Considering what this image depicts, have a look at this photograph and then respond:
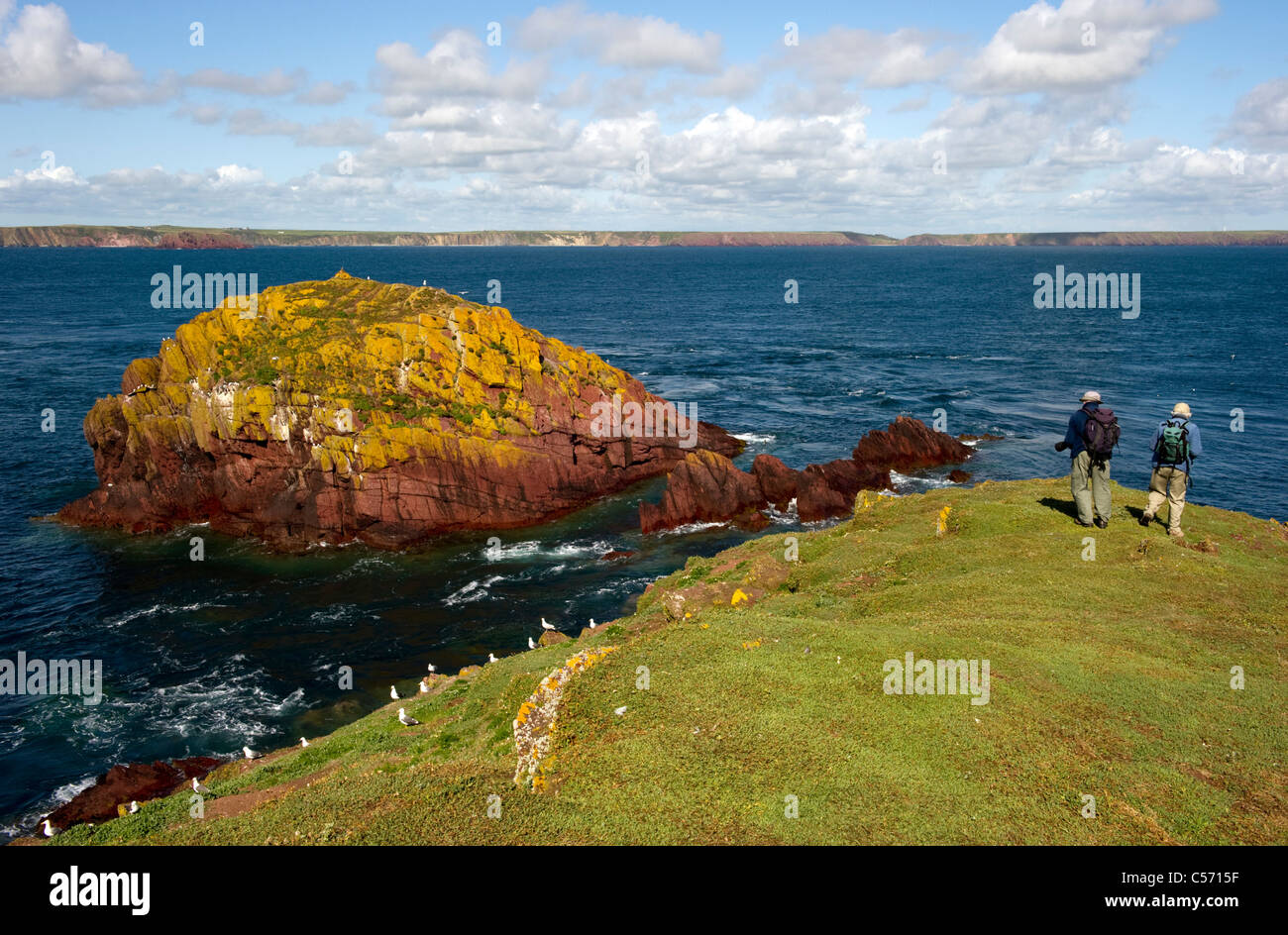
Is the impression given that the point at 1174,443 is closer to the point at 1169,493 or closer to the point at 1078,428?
the point at 1169,493

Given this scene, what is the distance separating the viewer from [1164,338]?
122000mm

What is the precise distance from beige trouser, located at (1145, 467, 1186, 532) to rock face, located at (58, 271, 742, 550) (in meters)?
36.0

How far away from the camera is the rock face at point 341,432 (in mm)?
51094

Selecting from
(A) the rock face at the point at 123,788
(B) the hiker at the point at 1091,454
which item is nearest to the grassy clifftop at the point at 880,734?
(B) the hiker at the point at 1091,454

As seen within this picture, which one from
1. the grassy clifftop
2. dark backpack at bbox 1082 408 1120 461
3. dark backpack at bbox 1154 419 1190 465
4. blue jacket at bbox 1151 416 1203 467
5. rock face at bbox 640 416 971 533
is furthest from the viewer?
rock face at bbox 640 416 971 533

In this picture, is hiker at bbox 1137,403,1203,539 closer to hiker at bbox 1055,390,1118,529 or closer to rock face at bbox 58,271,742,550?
hiker at bbox 1055,390,1118,529

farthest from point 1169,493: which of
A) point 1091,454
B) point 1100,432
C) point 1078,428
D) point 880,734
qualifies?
point 880,734

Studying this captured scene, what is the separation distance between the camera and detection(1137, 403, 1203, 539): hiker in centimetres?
2450

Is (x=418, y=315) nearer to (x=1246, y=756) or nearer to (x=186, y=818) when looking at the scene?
(x=186, y=818)

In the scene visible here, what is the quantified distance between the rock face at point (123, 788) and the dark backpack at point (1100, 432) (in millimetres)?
32499

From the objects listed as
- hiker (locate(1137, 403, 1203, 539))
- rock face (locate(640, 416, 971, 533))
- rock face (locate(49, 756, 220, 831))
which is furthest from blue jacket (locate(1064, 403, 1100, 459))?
rock face (locate(49, 756, 220, 831))

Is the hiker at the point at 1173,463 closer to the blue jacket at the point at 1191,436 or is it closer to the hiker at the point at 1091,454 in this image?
the blue jacket at the point at 1191,436

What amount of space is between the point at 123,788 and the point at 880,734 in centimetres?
2553

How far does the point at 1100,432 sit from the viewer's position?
1014 inches
